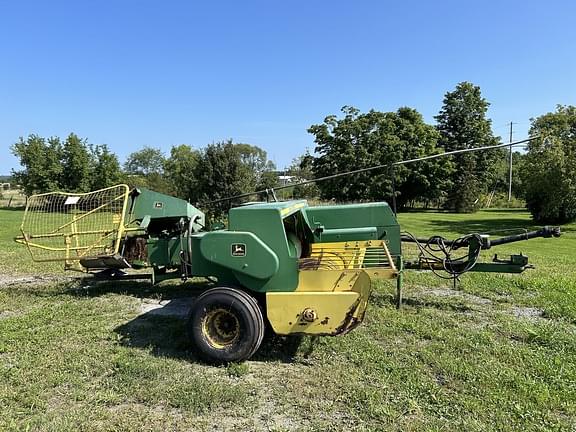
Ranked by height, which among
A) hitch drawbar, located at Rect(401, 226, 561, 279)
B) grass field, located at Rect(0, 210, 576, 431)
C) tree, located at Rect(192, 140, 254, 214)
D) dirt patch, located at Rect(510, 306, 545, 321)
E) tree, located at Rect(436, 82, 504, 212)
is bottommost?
grass field, located at Rect(0, 210, 576, 431)

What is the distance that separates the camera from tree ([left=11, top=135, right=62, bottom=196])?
36.6m

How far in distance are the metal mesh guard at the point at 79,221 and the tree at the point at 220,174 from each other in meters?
13.9

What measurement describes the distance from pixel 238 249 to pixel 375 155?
31.7 m

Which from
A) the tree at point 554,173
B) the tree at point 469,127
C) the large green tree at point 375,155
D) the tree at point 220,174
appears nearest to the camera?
the tree at point 220,174

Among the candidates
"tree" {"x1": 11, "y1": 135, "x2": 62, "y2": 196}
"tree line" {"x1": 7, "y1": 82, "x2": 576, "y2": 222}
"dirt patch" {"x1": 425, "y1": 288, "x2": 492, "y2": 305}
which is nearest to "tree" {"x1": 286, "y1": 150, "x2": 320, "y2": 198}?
"tree line" {"x1": 7, "y1": 82, "x2": 576, "y2": 222}

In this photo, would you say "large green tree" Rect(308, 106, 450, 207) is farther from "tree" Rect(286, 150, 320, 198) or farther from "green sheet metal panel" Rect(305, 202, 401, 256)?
"green sheet metal panel" Rect(305, 202, 401, 256)

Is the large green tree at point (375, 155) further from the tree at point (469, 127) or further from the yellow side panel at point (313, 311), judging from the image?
the yellow side panel at point (313, 311)

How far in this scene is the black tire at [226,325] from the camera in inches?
156

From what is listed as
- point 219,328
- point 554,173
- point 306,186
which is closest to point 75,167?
point 306,186

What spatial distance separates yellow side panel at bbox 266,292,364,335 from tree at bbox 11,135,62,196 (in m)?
37.0

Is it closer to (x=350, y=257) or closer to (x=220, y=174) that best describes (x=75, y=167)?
(x=220, y=174)

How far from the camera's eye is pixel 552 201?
22250 mm

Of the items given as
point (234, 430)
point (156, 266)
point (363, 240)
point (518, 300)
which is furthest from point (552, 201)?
point (234, 430)

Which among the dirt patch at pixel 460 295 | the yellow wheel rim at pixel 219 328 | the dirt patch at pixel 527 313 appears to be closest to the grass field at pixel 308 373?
the dirt patch at pixel 527 313
